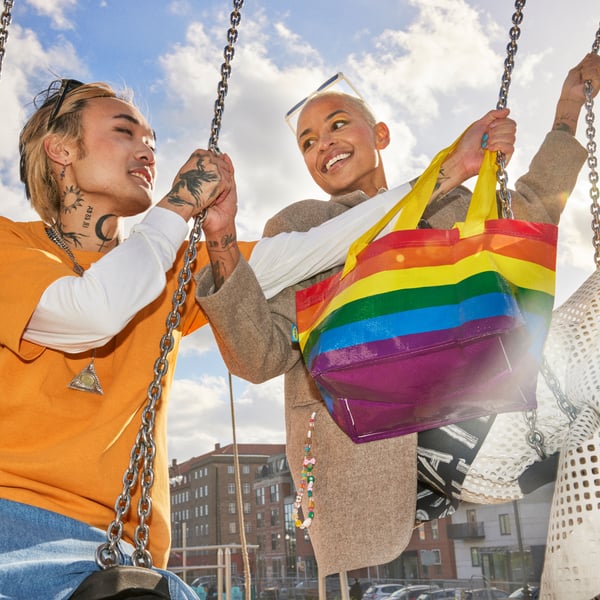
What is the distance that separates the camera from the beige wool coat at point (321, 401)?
1.67m

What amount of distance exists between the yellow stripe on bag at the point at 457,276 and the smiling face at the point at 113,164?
877 mm

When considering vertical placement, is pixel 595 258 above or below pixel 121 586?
above

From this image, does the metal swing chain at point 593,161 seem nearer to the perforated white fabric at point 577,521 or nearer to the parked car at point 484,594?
the perforated white fabric at point 577,521

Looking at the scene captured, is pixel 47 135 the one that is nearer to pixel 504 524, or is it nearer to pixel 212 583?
pixel 504 524

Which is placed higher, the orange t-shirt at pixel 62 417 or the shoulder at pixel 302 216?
the shoulder at pixel 302 216

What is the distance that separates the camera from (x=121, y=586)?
114 cm

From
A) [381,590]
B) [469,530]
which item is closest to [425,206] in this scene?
[381,590]

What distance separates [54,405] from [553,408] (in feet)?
3.65

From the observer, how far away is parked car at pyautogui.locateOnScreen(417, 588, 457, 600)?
1304 inches

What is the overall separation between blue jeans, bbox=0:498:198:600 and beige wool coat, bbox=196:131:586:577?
45 centimetres

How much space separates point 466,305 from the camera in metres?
1.37

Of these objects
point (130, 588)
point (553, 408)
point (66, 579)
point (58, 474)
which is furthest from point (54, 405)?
point (553, 408)

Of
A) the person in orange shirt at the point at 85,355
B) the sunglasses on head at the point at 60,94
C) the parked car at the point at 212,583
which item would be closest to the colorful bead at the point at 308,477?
the person in orange shirt at the point at 85,355

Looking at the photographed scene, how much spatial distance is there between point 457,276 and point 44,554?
1.00m
